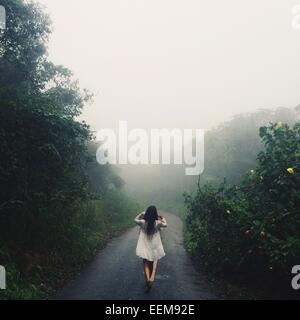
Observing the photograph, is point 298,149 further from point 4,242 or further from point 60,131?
point 4,242

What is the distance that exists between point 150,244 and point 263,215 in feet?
8.84

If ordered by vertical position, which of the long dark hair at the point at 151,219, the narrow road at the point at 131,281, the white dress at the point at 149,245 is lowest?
the narrow road at the point at 131,281

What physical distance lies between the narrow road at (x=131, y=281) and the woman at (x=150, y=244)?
465 mm

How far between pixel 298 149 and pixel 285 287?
333 centimetres

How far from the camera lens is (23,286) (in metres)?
8.02

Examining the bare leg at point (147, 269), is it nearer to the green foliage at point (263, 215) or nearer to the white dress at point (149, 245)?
the white dress at point (149, 245)

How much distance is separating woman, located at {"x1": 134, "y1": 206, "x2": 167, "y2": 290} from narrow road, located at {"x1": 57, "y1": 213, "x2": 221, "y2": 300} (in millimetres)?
465

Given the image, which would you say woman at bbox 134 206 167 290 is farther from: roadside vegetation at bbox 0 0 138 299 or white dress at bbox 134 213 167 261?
roadside vegetation at bbox 0 0 138 299

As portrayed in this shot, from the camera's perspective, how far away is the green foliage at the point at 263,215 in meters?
8.03

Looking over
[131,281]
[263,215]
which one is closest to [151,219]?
[131,281]

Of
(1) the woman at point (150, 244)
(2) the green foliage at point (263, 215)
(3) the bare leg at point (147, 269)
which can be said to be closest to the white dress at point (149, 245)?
(1) the woman at point (150, 244)

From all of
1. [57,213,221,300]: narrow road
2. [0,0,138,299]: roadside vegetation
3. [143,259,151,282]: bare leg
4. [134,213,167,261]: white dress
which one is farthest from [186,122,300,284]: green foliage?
[0,0,138,299]: roadside vegetation
